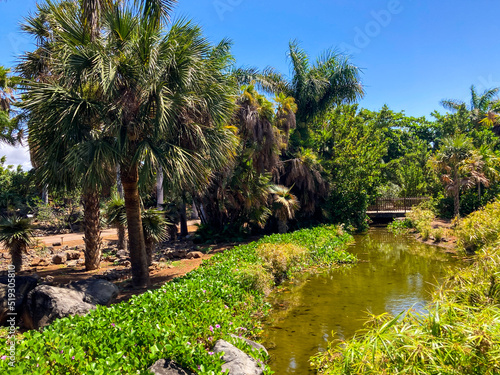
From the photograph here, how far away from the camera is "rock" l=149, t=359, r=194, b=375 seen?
13.1ft

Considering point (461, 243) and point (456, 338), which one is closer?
point (456, 338)

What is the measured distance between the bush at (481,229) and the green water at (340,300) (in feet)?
4.37

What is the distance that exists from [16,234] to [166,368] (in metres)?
8.61

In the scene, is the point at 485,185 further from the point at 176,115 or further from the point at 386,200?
the point at 176,115

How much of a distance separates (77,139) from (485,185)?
24105mm

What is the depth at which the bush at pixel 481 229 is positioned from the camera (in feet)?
33.9

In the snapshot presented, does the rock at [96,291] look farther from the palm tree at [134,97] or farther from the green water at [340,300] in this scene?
the green water at [340,300]

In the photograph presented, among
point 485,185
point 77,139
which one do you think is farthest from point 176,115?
point 485,185

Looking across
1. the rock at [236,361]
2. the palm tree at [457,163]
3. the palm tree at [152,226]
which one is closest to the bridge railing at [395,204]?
the palm tree at [457,163]

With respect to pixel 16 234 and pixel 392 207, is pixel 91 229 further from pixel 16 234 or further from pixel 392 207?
pixel 392 207

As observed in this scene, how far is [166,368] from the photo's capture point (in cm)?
407

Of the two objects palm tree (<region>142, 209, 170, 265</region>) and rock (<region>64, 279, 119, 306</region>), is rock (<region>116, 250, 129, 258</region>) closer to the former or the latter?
palm tree (<region>142, 209, 170, 265</region>)

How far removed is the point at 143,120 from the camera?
870cm

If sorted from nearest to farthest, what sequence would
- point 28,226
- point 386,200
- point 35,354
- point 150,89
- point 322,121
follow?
1. point 35,354
2. point 150,89
3. point 28,226
4. point 322,121
5. point 386,200
